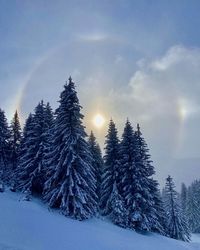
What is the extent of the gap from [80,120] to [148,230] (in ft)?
53.5

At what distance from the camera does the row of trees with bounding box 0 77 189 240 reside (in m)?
35.1

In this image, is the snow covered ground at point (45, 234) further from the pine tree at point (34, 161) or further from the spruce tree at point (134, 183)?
the pine tree at point (34, 161)

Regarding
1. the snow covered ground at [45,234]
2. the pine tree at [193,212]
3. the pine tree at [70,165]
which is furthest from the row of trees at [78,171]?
the pine tree at [193,212]

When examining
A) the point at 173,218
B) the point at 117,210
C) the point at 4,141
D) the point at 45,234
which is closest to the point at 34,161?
the point at 4,141

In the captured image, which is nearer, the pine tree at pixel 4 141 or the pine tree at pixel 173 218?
the pine tree at pixel 4 141

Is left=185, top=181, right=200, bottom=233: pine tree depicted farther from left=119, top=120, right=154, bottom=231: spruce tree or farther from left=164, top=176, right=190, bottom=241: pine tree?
left=119, top=120, right=154, bottom=231: spruce tree

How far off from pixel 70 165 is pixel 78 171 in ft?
6.15

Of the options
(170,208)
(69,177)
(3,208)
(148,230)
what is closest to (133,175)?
(148,230)

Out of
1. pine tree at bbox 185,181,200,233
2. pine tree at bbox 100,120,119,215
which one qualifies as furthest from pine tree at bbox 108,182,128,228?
pine tree at bbox 185,181,200,233

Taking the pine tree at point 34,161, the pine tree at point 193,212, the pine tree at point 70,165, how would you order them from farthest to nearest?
the pine tree at point 193,212
the pine tree at point 34,161
the pine tree at point 70,165

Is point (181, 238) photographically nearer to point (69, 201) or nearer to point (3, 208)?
point (69, 201)

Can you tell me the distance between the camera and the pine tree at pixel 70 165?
33656mm

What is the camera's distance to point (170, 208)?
179 feet

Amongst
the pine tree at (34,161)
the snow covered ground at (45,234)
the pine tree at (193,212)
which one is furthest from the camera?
the pine tree at (193,212)
